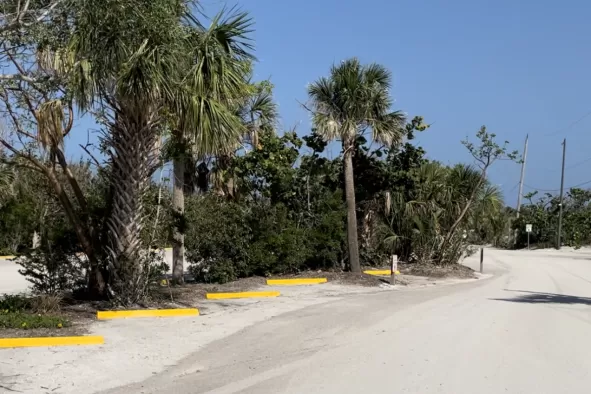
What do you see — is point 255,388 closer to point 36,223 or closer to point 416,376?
point 416,376

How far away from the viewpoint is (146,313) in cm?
1160

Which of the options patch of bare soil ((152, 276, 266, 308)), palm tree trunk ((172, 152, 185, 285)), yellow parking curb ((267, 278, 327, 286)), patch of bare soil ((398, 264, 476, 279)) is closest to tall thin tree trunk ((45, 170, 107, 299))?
patch of bare soil ((152, 276, 266, 308))

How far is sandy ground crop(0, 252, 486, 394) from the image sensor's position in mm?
7131

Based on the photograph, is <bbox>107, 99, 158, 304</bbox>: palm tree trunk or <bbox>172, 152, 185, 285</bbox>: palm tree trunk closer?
<bbox>107, 99, 158, 304</bbox>: palm tree trunk

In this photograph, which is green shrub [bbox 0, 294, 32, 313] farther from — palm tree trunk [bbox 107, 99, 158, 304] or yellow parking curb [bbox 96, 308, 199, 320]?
palm tree trunk [bbox 107, 99, 158, 304]

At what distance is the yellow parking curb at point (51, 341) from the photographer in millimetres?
8609

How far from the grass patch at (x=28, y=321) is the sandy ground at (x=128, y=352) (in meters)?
0.60

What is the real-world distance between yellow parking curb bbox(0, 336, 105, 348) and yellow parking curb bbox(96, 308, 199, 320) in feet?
6.49

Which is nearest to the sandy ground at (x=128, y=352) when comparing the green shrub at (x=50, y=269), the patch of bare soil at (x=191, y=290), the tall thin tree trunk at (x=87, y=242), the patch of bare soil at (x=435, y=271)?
the patch of bare soil at (x=191, y=290)

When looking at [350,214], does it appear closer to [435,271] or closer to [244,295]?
[435,271]

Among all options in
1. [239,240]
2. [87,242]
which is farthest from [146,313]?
[239,240]

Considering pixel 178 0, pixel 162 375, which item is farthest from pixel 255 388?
pixel 178 0

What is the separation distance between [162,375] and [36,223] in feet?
20.1

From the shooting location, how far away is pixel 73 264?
486 inches
